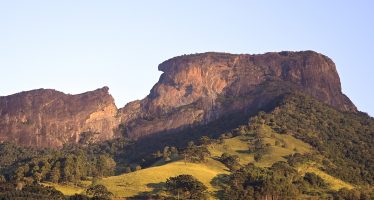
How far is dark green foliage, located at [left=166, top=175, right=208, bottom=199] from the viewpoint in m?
172

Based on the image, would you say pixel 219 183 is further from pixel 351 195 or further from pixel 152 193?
pixel 351 195

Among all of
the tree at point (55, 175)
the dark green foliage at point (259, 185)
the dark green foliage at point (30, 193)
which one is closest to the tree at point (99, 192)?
the dark green foliage at point (30, 193)

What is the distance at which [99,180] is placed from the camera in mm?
192625

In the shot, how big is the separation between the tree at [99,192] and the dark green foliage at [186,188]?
1768 cm

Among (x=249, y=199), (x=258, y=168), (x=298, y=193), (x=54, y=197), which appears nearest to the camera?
(x=54, y=197)

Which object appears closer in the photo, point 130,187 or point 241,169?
point 130,187

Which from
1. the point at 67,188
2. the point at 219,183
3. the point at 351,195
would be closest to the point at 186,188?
the point at 219,183

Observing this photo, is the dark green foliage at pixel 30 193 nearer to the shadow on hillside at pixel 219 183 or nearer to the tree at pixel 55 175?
the tree at pixel 55 175

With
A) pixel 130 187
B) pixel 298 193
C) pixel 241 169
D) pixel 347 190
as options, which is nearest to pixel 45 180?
pixel 130 187

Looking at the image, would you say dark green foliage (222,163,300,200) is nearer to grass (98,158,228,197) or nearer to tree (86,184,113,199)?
grass (98,158,228,197)

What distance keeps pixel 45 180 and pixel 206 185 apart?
5089 centimetres

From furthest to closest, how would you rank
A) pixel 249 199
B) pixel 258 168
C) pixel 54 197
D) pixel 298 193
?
pixel 258 168 < pixel 298 193 < pixel 249 199 < pixel 54 197

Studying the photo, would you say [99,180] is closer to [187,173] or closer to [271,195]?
[187,173]

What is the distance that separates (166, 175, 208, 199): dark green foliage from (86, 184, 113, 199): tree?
17.7m
